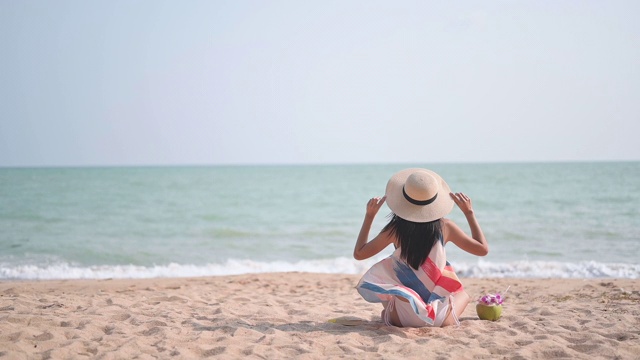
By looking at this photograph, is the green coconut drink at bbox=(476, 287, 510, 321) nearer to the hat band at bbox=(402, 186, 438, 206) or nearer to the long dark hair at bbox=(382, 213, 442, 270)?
the long dark hair at bbox=(382, 213, 442, 270)

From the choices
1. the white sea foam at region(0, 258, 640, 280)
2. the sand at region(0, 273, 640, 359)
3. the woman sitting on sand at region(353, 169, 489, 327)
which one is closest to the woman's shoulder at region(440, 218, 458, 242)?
the woman sitting on sand at region(353, 169, 489, 327)

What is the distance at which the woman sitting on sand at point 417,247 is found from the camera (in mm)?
4160

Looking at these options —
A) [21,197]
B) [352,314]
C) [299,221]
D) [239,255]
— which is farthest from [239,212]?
[352,314]

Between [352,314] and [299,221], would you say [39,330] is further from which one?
[299,221]

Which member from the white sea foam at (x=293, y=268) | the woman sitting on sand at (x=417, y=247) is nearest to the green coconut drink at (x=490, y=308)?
the woman sitting on sand at (x=417, y=247)

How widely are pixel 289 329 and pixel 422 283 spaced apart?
3.95ft

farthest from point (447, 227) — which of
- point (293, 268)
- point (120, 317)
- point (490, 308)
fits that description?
point (293, 268)

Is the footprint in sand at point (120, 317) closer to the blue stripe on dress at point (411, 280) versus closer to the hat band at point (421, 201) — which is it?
the blue stripe on dress at point (411, 280)

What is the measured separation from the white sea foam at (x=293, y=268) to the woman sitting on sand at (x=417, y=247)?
5.83m

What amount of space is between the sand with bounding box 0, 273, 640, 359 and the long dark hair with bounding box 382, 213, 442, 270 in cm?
66

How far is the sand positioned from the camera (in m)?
3.91

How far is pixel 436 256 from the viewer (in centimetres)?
439

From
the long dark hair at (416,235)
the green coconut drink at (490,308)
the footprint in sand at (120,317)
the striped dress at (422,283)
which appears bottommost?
the footprint in sand at (120,317)

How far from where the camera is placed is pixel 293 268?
459 inches
